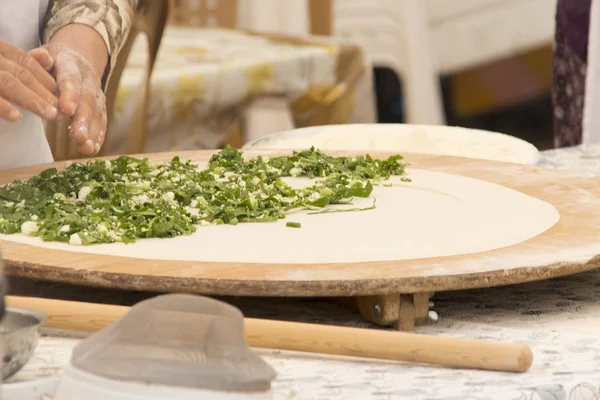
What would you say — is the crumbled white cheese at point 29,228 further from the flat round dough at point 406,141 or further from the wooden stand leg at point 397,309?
the flat round dough at point 406,141

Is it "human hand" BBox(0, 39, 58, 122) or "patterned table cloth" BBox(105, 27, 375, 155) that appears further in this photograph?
"patterned table cloth" BBox(105, 27, 375, 155)

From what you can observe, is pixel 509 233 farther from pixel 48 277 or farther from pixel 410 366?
pixel 48 277

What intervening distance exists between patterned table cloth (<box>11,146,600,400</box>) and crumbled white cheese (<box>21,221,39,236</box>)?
6cm

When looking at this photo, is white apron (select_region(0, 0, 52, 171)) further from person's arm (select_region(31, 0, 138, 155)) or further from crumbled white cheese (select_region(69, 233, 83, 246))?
crumbled white cheese (select_region(69, 233, 83, 246))

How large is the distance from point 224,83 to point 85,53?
1.50 metres

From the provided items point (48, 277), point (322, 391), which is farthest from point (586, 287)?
point (48, 277)

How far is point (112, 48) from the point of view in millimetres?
1706

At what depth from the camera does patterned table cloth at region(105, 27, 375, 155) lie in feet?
9.57

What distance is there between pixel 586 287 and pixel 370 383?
0.43 meters

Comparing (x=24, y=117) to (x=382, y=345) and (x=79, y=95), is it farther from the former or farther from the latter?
(x=382, y=345)

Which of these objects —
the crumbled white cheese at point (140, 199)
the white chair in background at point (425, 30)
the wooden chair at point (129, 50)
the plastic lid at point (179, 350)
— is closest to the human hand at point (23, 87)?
the crumbled white cheese at point (140, 199)

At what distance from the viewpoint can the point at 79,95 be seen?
1353 millimetres

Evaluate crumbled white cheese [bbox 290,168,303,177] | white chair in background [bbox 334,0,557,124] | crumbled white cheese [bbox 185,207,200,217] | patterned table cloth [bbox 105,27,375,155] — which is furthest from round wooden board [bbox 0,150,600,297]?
white chair in background [bbox 334,0,557,124]

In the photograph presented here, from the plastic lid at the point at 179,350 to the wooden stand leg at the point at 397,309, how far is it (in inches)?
13.0
